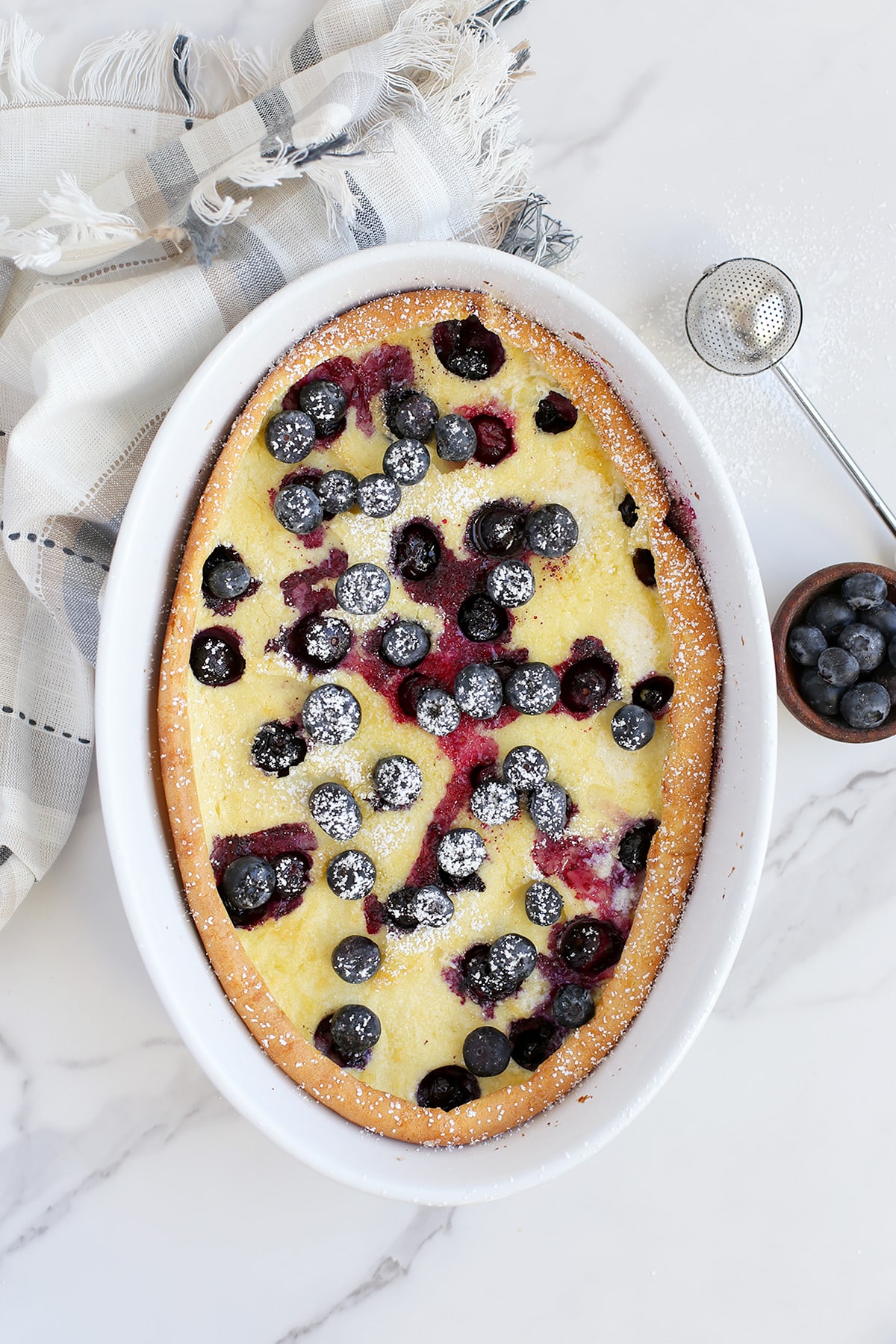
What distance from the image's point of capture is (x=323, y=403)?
5.28 feet

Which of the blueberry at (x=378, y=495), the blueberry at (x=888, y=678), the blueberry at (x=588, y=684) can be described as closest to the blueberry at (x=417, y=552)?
the blueberry at (x=378, y=495)

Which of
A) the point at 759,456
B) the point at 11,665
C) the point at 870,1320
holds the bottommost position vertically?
the point at 870,1320

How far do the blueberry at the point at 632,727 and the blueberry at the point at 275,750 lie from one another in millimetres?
533

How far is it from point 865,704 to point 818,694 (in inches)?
3.2

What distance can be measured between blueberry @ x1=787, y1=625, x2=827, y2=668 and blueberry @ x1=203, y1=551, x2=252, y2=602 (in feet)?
3.23

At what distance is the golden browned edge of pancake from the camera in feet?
5.27

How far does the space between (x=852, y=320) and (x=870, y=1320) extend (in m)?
2.04

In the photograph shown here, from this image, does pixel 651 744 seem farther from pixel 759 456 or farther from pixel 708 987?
pixel 759 456

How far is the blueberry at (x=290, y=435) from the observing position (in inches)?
62.7

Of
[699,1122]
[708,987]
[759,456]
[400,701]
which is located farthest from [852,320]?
[699,1122]

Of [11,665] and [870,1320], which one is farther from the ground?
[11,665]

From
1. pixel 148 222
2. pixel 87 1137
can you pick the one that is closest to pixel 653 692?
pixel 148 222

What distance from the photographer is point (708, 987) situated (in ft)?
5.29

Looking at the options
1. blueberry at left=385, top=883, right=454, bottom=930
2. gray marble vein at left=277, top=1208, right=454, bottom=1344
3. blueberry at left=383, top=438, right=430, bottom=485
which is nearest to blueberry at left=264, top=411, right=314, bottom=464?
blueberry at left=383, top=438, right=430, bottom=485
